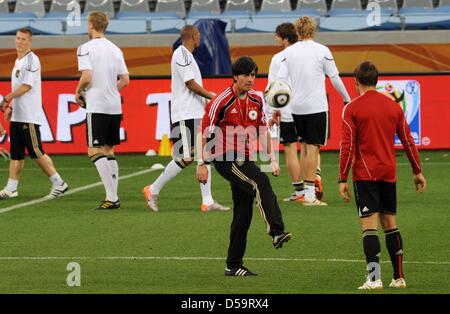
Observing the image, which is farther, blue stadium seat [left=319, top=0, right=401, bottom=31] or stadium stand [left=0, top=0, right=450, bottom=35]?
stadium stand [left=0, top=0, right=450, bottom=35]

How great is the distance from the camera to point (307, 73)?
49.8ft

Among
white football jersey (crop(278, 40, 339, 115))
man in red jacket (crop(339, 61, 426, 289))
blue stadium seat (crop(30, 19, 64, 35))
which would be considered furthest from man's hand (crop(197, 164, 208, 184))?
blue stadium seat (crop(30, 19, 64, 35))

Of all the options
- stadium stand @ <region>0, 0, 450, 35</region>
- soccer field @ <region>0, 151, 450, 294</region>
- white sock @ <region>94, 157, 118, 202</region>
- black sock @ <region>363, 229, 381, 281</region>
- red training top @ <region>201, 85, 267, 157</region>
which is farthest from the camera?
stadium stand @ <region>0, 0, 450, 35</region>

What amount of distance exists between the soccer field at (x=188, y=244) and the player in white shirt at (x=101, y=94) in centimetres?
50

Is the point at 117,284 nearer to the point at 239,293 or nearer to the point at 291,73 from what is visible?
the point at 239,293

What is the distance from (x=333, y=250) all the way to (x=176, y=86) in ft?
13.5

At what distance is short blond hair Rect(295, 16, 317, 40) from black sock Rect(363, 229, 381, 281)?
624 cm

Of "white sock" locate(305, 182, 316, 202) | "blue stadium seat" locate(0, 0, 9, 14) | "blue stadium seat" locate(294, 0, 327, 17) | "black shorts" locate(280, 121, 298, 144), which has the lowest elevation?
"white sock" locate(305, 182, 316, 202)

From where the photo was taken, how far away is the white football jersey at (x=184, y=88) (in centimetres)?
1448

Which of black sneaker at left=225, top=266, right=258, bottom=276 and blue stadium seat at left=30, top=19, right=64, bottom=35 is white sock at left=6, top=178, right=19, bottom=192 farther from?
blue stadium seat at left=30, top=19, right=64, bottom=35

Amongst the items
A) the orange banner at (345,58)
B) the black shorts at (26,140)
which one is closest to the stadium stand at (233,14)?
the orange banner at (345,58)

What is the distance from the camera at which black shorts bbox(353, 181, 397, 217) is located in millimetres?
9180

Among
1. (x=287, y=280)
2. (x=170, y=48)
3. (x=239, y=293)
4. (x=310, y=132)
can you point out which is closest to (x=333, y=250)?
(x=287, y=280)

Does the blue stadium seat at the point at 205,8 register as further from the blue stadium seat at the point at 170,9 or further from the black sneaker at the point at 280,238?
the black sneaker at the point at 280,238
